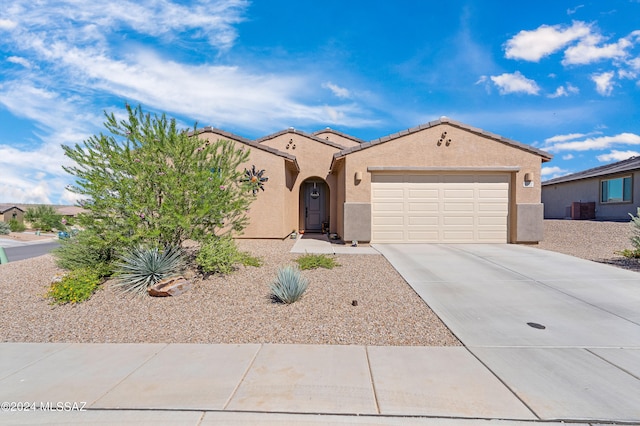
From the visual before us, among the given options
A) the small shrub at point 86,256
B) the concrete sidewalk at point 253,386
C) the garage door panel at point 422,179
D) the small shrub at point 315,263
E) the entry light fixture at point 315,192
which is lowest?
the concrete sidewalk at point 253,386

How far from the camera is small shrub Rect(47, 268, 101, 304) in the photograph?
5.67 metres

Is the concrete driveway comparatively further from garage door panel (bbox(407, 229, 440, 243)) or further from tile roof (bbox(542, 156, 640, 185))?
tile roof (bbox(542, 156, 640, 185))

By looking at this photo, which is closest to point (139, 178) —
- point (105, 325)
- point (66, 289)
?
point (66, 289)

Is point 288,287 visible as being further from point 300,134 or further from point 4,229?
point 4,229

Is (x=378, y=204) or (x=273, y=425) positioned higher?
(x=378, y=204)

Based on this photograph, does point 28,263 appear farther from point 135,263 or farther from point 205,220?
point 205,220

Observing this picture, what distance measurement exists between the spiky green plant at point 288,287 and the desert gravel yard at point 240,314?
0.13 meters

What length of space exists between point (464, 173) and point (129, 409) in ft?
39.5

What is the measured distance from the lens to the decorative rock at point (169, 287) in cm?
584

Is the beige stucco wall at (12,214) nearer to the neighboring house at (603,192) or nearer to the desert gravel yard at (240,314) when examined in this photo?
the desert gravel yard at (240,314)

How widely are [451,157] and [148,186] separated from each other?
33.0 ft

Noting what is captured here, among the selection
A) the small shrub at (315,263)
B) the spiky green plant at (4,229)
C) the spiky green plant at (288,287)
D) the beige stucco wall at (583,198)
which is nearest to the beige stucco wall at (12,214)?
the spiky green plant at (4,229)

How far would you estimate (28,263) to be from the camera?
385 inches

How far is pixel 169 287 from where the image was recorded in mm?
5891
